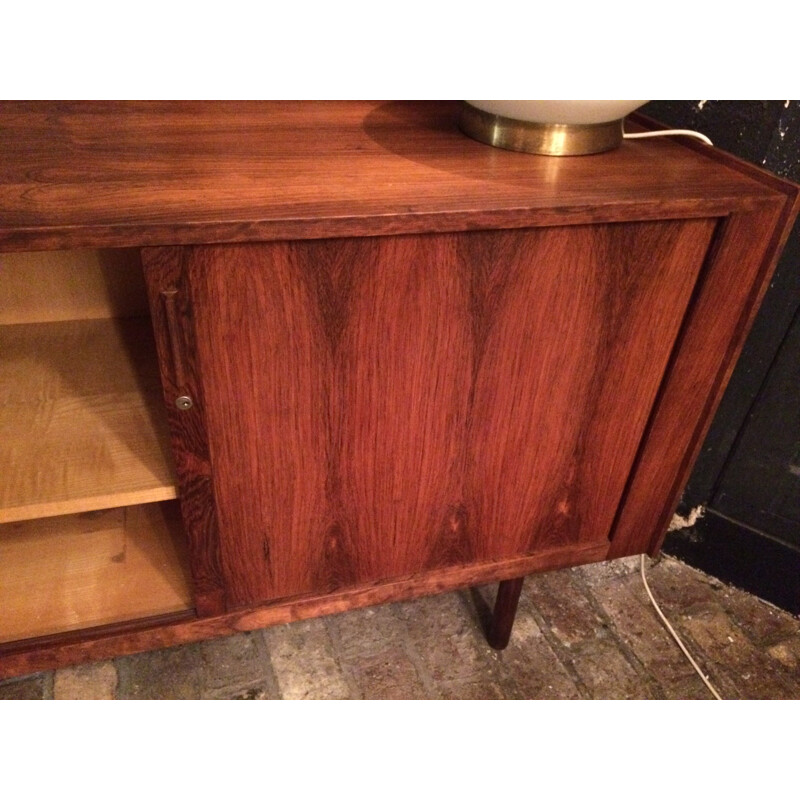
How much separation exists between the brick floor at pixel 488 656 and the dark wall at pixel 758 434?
8 centimetres

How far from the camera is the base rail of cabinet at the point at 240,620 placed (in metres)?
0.75

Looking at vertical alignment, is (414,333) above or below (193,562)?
above

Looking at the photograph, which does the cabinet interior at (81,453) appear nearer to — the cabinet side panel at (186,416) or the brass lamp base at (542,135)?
the cabinet side panel at (186,416)

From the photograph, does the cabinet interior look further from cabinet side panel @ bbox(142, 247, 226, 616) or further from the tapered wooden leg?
the tapered wooden leg

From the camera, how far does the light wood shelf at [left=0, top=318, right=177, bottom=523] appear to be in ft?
2.30

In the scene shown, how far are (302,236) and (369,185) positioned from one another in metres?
0.10

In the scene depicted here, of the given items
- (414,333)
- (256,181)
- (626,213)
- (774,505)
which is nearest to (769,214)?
(626,213)

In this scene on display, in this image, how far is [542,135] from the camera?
2.38 ft

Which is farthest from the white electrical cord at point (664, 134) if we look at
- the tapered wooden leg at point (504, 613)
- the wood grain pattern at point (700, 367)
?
the tapered wooden leg at point (504, 613)

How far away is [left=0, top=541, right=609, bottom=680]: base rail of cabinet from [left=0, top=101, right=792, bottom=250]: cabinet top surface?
0.46 meters

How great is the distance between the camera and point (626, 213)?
0.64 m

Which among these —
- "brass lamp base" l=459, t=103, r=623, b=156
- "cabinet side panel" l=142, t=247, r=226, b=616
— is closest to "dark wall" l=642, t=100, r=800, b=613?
"brass lamp base" l=459, t=103, r=623, b=156

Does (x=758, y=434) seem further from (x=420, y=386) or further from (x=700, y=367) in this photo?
(x=420, y=386)

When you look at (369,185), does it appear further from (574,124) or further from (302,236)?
(574,124)
